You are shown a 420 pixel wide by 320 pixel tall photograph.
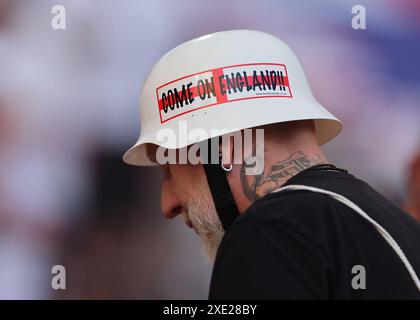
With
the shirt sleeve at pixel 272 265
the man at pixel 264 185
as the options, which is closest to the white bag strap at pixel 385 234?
the man at pixel 264 185

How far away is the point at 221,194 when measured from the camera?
2010mm

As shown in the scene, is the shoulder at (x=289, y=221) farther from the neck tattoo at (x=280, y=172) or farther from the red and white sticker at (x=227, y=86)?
the red and white sticker at (x=227, y=86)

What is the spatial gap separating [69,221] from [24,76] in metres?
0.76

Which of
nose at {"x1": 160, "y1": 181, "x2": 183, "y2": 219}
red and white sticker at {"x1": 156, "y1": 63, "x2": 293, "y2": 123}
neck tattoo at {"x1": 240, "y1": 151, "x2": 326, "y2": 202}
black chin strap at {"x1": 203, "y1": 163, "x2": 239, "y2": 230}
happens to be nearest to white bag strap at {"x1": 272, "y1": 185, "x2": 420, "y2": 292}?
neck tattoo at {"x1": 240, "y1": 151, "x2": 326, "y2": 202}

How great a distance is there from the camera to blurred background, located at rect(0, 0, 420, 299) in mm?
3500

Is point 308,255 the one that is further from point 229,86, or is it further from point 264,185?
point 229,86

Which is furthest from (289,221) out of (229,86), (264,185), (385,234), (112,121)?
(112,121)

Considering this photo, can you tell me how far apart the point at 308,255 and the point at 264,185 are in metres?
0.45

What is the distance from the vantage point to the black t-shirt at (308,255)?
1489 mm

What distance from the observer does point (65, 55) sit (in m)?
3.54

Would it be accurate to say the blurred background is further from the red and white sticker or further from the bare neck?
the bare neck
